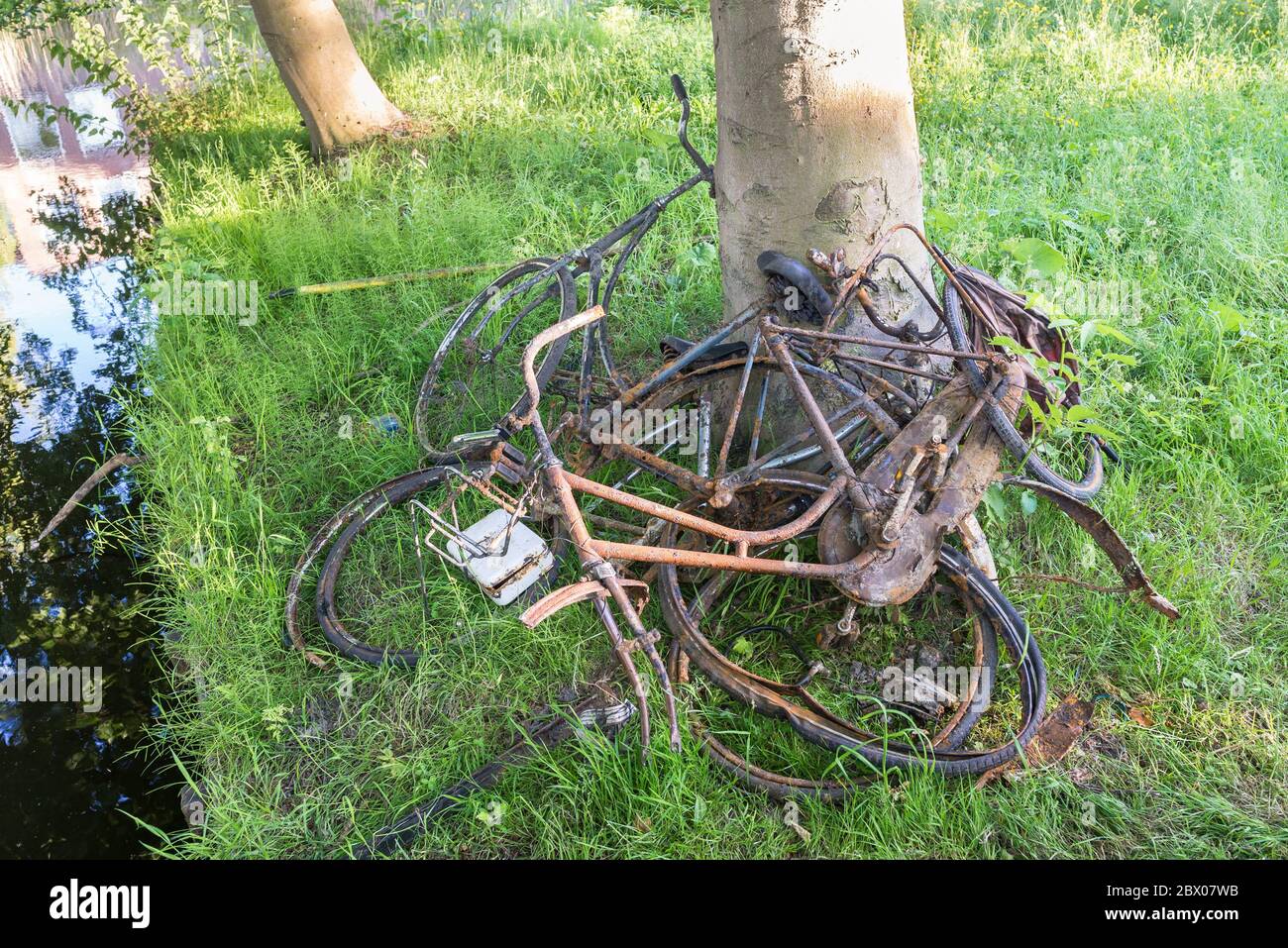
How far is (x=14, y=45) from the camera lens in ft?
31.6

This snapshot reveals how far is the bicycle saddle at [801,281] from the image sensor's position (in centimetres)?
360

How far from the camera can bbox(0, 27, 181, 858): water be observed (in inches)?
140

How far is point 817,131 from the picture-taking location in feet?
12.0

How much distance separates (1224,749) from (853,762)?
3.98ft

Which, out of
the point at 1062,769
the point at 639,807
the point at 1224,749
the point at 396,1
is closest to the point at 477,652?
the point at 639,807

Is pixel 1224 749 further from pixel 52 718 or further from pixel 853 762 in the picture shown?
pixel 52 718

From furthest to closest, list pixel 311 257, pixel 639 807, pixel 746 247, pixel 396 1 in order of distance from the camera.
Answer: pixel 396 1 < pixel 311 257 < pixel 746 247 < pixel 639 807
